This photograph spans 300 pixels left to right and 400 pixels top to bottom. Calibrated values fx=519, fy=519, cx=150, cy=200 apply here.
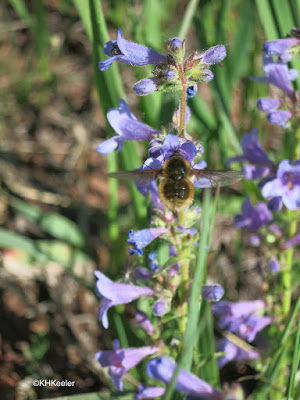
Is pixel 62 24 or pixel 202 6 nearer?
pixel 202 6

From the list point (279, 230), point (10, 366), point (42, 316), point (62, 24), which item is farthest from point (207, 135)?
point (62, 24)

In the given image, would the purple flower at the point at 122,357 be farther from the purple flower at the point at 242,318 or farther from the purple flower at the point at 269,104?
the purple flower at the point at 269,104

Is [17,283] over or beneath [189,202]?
beneath

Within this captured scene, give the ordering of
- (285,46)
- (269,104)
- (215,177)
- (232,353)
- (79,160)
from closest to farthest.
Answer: (215,177) → (285,46) → (269,104) → (232,353) → (79,160)

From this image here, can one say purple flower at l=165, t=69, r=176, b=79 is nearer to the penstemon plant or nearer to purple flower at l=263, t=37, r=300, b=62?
the penstemon plant

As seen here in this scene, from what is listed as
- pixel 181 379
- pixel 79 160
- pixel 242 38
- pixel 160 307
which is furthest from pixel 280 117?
pixel 79 160

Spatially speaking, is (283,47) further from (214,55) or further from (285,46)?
(214,55)

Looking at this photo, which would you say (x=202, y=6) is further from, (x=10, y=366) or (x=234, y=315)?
(x=10, y=366)
